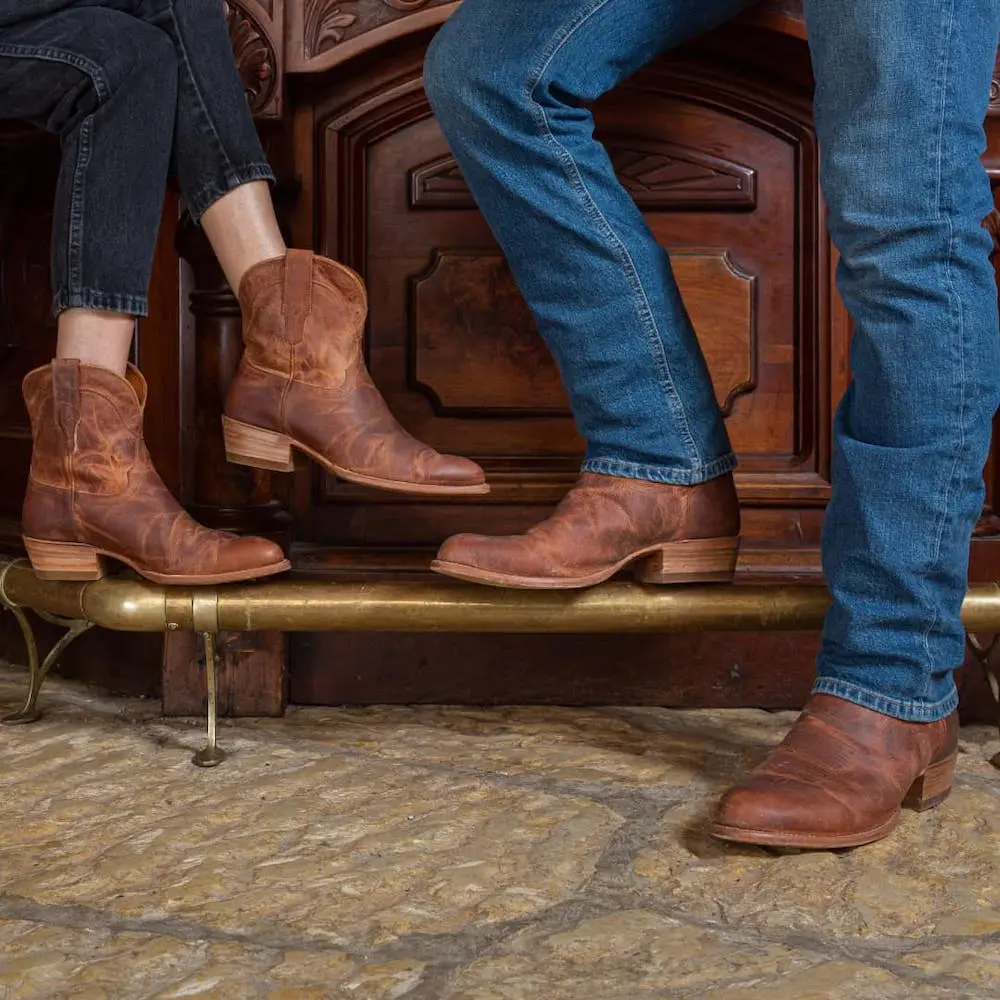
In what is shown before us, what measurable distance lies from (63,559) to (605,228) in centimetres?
76

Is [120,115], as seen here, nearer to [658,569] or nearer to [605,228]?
[605,228]

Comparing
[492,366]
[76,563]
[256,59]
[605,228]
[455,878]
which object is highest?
[256,59]

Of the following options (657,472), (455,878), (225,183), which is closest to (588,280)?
(657,472)

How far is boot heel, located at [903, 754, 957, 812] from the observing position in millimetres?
1354

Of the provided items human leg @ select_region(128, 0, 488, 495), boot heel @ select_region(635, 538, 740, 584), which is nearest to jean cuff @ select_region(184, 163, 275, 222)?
human leg @ select_region(128, 0, 488, 495)

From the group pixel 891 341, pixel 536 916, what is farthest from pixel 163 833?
pixel 891 341

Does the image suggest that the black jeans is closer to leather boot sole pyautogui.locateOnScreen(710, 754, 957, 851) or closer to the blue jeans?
the blue jeans

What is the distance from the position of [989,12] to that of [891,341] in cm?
34

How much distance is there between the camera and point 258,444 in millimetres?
1504

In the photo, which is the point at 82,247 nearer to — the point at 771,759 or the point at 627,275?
the point at 627,275

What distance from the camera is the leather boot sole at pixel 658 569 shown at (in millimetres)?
1389

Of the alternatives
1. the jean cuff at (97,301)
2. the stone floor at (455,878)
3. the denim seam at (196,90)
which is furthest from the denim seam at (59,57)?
the stone floor at (455,878)

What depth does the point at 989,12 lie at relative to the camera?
1.25 metres

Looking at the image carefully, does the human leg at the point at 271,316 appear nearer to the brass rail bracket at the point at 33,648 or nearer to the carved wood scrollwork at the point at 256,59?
the carved wood scrollwork at the point at 256,59
